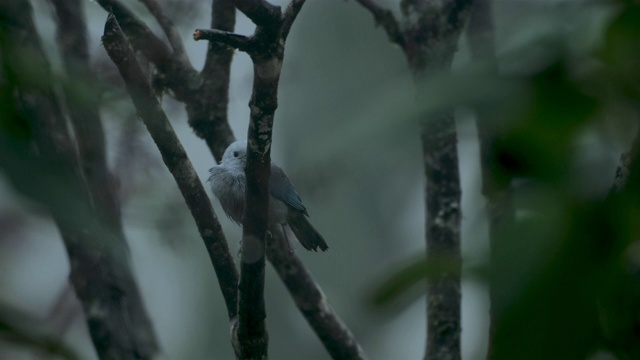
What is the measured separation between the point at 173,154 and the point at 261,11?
2.36 ft

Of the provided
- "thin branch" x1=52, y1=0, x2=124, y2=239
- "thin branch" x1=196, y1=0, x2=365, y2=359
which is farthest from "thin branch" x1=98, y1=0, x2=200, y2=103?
"thin branch" x1=196, y1=0, x2=365, y2=359

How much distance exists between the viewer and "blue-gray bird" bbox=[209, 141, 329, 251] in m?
3.93

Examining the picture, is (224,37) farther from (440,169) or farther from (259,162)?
(440,169)

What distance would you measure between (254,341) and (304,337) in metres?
5.60

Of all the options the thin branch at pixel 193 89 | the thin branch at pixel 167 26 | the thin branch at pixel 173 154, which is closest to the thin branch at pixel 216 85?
the thin branch at pixel 193 89

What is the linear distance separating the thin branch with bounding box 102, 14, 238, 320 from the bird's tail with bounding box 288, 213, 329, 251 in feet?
3.70

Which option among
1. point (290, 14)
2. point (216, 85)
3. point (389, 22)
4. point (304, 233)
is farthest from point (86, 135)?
point (290, 14)

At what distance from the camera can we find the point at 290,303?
8547 mm

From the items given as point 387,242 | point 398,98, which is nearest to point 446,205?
→ point 398,98

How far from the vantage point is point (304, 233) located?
4.07 m

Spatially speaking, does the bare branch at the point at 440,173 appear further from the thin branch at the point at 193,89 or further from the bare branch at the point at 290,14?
the bare branch at the point at 290,14

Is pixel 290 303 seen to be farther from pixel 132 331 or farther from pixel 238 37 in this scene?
pixel 238 37

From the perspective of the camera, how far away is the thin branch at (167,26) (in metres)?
3.73

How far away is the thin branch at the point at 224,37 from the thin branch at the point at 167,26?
1.64 metres
